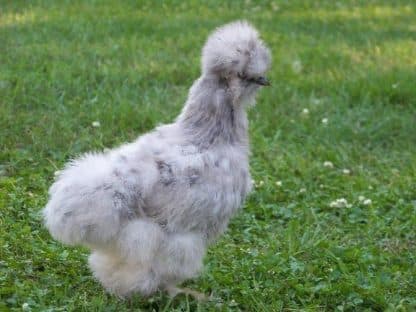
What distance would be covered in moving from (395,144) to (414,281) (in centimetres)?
249

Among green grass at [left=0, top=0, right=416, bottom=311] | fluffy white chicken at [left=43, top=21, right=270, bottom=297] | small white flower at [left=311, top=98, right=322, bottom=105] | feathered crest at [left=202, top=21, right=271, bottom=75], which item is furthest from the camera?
small white flower at [left=311, top=98, right=322, bottom=105]

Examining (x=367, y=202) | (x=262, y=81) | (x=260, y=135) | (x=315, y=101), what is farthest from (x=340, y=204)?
(x=315, y=101)

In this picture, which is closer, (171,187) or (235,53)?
(171,187)

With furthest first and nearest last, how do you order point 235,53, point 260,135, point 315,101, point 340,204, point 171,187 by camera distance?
point 315,101 → point 260,135 → point 340,204 → point 235,53 → point 171,187

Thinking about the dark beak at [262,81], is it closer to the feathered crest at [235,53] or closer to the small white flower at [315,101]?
the feathered crest at [235,53]

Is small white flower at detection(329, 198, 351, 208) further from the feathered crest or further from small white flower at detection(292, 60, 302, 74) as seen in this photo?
small white flower at detection(292, 60, 302, 74)

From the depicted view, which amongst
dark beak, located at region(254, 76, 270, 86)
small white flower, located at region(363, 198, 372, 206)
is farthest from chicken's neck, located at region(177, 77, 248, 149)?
small white flower, located at region(363, 198, 372, 206)

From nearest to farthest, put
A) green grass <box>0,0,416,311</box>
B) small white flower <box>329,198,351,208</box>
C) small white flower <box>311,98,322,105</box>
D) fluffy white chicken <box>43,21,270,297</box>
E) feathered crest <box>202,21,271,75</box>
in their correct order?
fluffy white chicken <box>43,21,270,297</box>, feathered crest <box>202,21,271,75</box>, green grass <box>0,0,416,311</box>, small white flower <box>329,198,351,208</box>, small white flower <box>311,98,322,105</box>

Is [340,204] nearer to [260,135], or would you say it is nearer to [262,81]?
[260,135]

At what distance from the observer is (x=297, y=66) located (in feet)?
27.7

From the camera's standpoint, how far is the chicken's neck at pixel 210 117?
4133 millimetres

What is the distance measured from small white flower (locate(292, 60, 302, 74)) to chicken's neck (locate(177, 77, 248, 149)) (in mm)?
4246

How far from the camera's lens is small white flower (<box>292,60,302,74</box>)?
→ 27.4 feet

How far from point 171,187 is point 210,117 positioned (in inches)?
18.0
